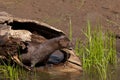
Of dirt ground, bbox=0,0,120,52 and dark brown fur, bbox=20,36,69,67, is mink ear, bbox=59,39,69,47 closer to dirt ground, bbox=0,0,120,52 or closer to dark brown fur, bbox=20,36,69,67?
dark brown fur, bbox=20,36,69,67

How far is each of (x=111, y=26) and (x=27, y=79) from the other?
3.37 meters

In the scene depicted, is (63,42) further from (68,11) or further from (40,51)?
(68,11)

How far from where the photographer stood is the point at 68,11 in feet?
31.3

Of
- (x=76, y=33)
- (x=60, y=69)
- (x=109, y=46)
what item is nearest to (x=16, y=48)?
(x=60, y=69)

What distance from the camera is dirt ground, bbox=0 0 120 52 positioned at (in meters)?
9.11

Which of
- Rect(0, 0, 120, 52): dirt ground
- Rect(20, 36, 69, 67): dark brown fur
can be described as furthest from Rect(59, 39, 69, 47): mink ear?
Rect(0, 0, 120, 52): dirt ground

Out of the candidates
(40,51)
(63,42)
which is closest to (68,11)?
(40,51)

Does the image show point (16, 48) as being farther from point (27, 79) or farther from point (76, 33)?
point (76, 33)

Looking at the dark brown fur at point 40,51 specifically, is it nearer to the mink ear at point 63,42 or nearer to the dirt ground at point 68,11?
the mink ear at point 63,42

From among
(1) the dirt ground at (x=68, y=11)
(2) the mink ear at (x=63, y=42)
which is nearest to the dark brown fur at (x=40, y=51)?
(2) the mink ear at (x=63, y=42)

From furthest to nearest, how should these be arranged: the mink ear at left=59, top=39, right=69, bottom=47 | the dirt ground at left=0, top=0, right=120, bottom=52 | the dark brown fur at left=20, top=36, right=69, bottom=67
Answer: the dirt ground at left=0, top=0, right=120, bottom=52
the dark brown fur at left=20, top=36, right=69, bottom=67
the mink ear at left=59, top=39, right=69, bottom=47

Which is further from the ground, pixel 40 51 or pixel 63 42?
pixel 63 42

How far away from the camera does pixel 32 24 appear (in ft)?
21.5

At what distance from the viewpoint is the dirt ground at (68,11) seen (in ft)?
29.9
